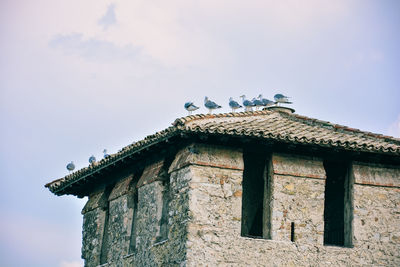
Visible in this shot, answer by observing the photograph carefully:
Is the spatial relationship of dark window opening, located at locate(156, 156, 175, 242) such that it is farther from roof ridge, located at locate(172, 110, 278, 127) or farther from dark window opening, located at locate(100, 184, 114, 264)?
dark window opening, located at locate(100, 184, 114, 264)

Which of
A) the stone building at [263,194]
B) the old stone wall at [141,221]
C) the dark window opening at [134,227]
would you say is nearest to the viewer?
the stone building at [263,194]

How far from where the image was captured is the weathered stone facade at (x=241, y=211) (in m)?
20.2

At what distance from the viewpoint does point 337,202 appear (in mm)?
22266

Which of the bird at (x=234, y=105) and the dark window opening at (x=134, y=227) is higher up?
the bird at (x=234, y=105)

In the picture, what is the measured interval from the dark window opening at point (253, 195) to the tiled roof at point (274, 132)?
83cm

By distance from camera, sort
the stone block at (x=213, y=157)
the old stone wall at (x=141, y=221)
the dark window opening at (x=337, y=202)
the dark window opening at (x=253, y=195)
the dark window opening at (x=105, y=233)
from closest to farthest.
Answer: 1. the stone block at (x=213, y=157)
2. the old stone wall at (x=141, y=221)
3. the dark window opening at (x=337, y=202)
4. the dark window opening at (x=253, y=195)
5. the dark window opening at (x=105, y=233)

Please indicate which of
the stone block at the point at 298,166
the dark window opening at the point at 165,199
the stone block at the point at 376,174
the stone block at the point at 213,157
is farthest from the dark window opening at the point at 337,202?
the dark window opening at the point at 165,199

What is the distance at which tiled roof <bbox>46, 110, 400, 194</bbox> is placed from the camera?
66.7 feet

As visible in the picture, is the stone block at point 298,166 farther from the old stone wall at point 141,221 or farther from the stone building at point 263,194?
the old stone wall at point 141,221

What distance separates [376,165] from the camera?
70.8ft

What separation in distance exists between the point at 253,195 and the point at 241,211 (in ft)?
2.87

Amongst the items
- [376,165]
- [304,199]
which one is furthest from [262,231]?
[376,165]

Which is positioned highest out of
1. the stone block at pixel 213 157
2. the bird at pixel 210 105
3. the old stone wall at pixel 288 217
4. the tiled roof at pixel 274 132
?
the bird at pixel 210 105

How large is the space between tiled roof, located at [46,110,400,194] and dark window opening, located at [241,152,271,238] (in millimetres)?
835
